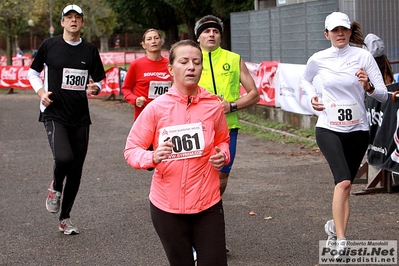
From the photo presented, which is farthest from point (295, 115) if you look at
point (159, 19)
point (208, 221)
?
point (159, 19)

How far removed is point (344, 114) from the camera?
21.5ft

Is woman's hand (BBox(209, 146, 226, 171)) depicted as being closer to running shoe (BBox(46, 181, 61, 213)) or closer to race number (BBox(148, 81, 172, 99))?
running shoe (BBox(46, 181, 61, 213))

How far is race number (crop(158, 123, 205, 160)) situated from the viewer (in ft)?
14.9

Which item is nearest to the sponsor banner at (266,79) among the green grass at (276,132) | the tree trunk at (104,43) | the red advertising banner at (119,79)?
the red advertising banner at (119,79)

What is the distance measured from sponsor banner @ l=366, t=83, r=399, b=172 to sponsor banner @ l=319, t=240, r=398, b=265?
239cm

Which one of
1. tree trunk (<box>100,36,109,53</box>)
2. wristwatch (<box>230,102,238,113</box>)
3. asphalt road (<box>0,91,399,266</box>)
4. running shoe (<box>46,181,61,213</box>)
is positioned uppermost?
tree trunk (<box>100,36,109,53</box>)

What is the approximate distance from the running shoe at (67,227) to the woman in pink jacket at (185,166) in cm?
330

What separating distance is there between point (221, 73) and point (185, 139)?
234cm

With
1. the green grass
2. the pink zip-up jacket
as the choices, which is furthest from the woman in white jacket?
the green grass

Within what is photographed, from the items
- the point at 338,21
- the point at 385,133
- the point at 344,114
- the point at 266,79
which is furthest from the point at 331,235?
the point at 266,79

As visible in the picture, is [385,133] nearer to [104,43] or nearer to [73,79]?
[73,79]

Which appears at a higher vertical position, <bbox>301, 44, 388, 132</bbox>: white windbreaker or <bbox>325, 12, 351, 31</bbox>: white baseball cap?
<bbox>325, 12, 351, 31</bbox>: white baseball cap

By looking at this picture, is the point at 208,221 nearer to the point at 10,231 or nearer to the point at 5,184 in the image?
the point at 10,231

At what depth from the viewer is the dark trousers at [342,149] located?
6.55m
